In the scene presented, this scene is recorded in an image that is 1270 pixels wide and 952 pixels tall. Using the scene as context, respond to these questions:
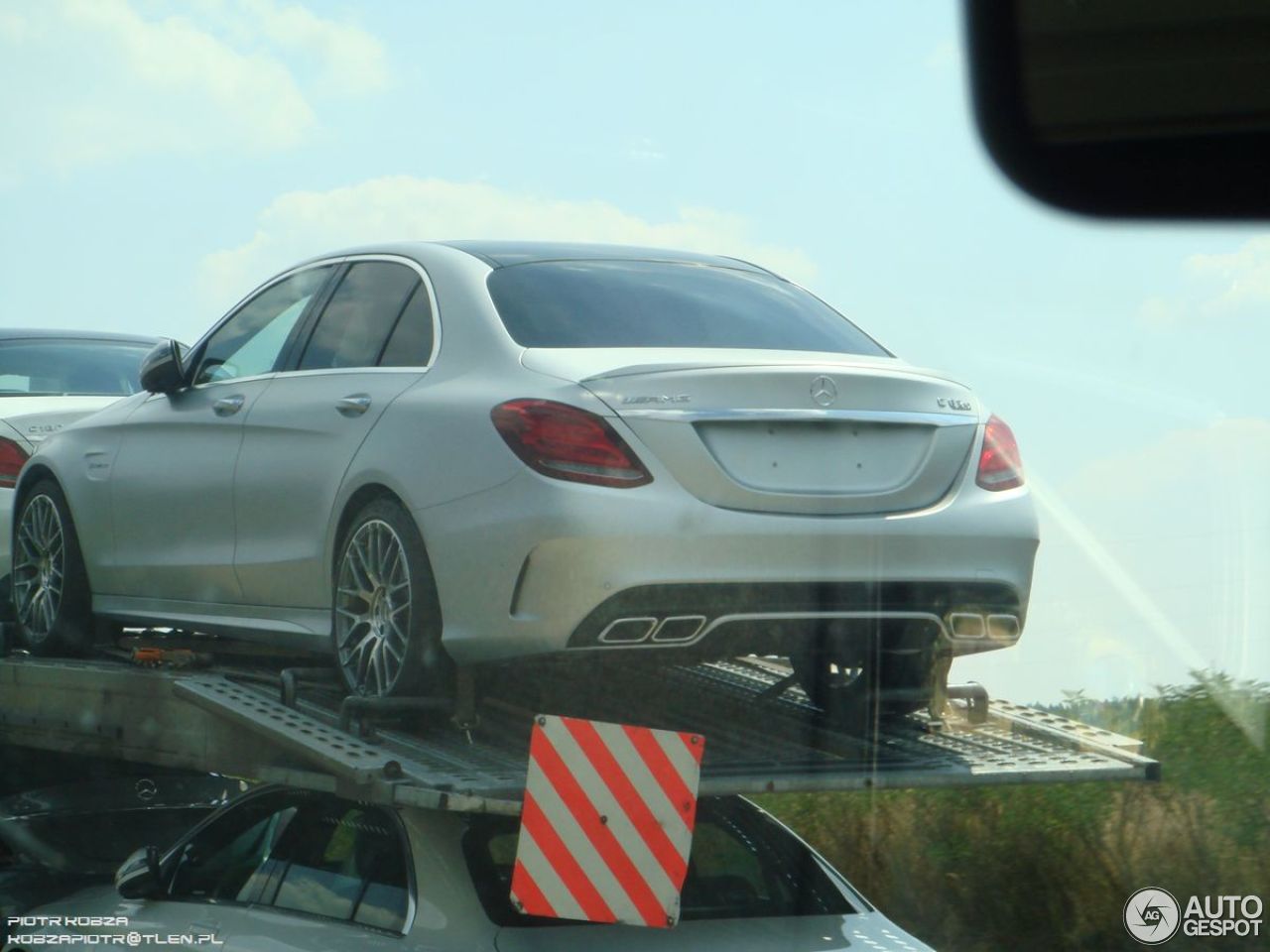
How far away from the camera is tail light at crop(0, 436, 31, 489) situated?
7.70m

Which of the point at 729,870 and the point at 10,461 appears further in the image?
the point at 10,461

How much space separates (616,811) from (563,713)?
1.87 feet

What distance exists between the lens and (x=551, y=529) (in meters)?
4.65

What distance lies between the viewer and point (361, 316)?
19.1 feet

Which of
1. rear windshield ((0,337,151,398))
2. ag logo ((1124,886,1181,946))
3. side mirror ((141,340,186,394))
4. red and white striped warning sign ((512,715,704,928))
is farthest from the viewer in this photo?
rear windshield ((0,337,151,398))

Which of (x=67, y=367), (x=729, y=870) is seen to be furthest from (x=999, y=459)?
(x=67, y=367)

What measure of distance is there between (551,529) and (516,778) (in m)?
0.66

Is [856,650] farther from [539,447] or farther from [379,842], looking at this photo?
[379,842]

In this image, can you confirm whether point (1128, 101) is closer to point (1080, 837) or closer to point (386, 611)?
point (386, 611)

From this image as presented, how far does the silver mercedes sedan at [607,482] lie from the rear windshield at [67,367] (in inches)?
102

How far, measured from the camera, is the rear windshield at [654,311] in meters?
5.21

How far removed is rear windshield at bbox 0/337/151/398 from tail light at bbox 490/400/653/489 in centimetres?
408

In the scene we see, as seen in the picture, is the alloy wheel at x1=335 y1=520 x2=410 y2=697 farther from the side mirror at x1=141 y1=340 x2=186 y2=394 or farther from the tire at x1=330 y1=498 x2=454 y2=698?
the side mirror at x1=141 y1=340 x2=186 y2=394

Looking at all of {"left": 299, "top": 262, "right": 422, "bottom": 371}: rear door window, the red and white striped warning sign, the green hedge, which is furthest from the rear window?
the green hedge
